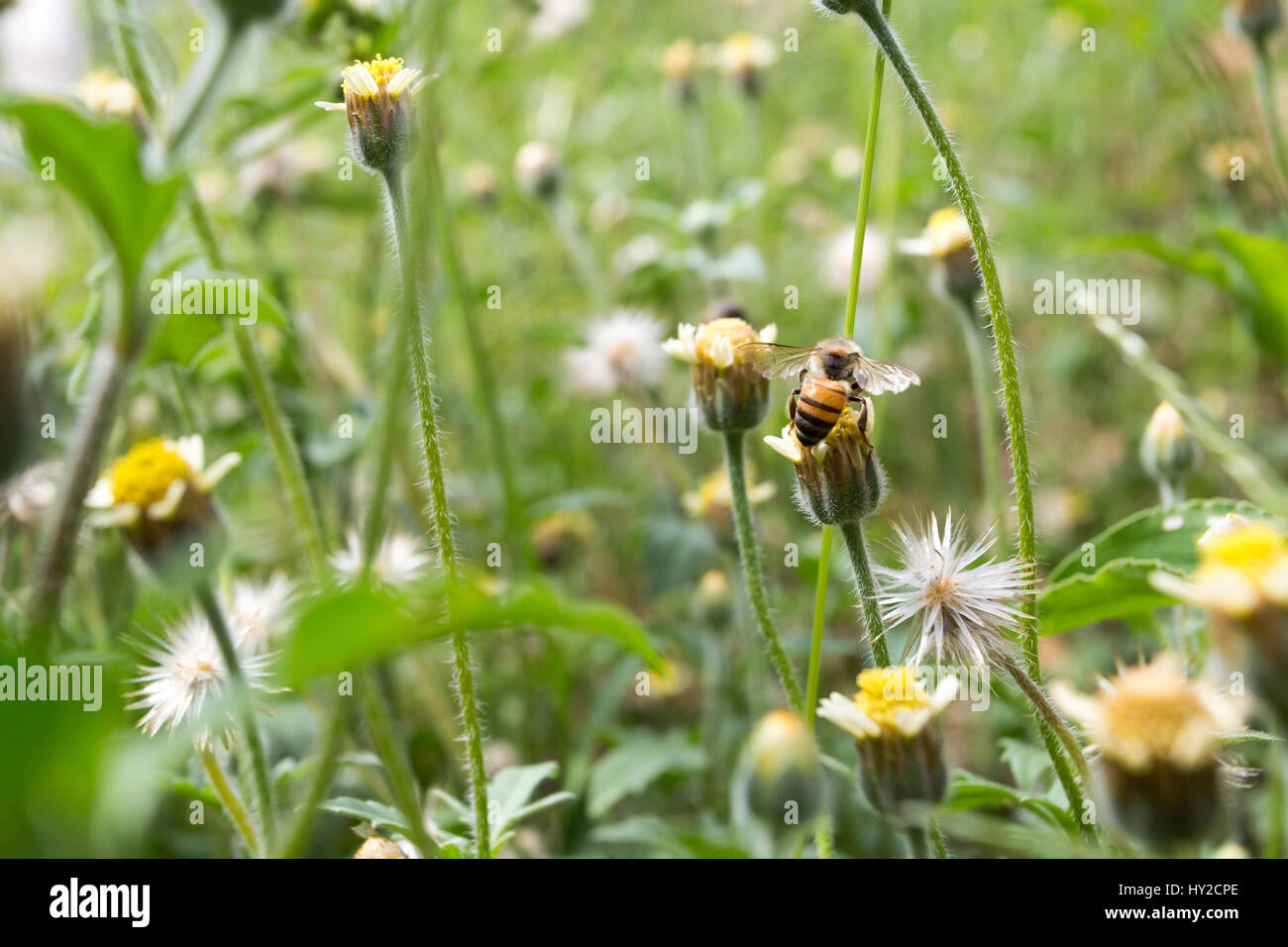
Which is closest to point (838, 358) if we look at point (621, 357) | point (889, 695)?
point (889, 695)

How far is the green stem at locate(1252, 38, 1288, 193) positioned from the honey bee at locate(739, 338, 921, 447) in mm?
1091

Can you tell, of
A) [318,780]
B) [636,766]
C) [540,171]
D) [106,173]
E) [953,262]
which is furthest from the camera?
[540,171]

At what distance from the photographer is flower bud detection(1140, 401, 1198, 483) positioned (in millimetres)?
1682

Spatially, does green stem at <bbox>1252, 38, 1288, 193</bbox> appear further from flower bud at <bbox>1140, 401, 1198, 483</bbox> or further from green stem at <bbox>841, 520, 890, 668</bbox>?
green stem at <bbox>841, 520, 890, 668</bbox>

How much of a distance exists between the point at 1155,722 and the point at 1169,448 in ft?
3.38

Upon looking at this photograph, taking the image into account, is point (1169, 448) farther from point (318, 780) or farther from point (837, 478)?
point (318, 780)

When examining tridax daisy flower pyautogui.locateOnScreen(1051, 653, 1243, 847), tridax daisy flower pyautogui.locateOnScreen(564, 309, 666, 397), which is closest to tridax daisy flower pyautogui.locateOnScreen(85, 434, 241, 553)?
tridax daisy flower pyautogui.locateOnScreen(1051, 653, 1243, 847)

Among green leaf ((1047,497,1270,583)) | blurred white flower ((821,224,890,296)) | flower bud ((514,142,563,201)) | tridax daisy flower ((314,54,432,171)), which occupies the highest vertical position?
flower bud ((514,142,563,201))

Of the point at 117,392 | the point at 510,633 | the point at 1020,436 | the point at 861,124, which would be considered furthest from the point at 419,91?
the point at 861,124

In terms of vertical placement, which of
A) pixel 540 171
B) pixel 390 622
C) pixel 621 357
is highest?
pixel 540 171

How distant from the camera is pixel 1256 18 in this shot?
2297 millimetres
